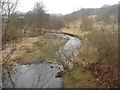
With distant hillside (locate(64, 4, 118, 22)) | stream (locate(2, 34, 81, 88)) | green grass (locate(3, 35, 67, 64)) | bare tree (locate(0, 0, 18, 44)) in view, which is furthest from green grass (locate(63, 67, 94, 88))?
bare tree (locate(0, 0, 18, 44))

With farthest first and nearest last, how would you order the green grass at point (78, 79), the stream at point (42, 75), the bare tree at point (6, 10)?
the green grass at point (78, 79), the stream at point (42, 75), the bare tree at point (6, 10)

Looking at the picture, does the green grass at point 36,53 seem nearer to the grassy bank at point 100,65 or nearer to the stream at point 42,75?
the stream at point 42,75

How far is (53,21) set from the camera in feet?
116

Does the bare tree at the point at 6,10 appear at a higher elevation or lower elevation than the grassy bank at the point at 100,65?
higher

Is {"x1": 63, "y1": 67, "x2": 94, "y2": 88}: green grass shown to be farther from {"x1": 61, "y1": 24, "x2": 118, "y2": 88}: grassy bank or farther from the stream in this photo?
the stream

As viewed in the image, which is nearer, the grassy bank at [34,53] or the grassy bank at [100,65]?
the grassy bank at [100,65]

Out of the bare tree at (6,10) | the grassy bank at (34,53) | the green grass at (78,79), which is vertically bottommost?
the green grass at (78,79)

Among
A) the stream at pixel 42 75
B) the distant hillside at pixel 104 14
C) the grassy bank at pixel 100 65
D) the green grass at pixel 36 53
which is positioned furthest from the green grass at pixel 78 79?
the distant hillside at pixel 104 14

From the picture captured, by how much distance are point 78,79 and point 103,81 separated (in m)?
1.72

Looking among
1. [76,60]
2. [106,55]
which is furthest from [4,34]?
[76,60]

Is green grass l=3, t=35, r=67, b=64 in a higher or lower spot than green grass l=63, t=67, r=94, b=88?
higher

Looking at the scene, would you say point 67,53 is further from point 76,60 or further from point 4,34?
point 4,34

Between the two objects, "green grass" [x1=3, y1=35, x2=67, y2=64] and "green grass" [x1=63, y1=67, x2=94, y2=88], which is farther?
"green grass" [x1=3, y1=35, x2=67, y2=64]

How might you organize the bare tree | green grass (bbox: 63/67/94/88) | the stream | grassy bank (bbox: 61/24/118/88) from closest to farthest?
the bare tree < grassy bank (bbox: 61/24/118/88) < the stream < green grass (bbox: 63/67/94/88)
